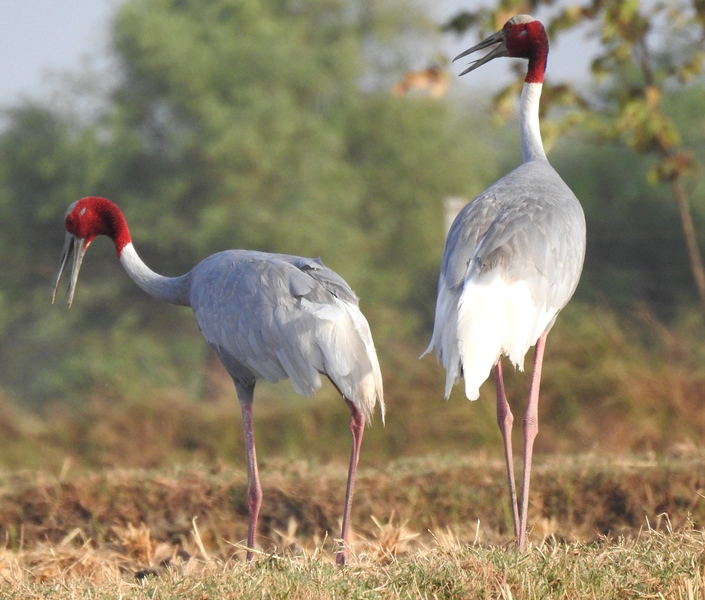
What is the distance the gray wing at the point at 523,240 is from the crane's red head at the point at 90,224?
2.24 meters

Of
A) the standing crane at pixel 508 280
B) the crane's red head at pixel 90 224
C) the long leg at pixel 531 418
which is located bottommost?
the long leg at pixel 531 418

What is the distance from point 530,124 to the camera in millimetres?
5395

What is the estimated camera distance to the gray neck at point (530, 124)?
17.5 feet

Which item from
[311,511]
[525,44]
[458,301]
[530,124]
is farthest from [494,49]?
[311,511]

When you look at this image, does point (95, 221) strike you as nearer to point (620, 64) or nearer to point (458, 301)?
point (458, 301)

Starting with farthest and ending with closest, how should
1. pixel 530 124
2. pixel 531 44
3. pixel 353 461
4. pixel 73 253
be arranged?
1. pixel 73 253
2. pixel 531 44
3. pixel 530 124
4. pixel 353 461

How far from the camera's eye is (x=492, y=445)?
9.03 metres

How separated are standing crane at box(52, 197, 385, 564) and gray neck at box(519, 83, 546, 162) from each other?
3.35 feet

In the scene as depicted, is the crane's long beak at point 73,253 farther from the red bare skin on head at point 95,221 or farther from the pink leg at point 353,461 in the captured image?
the pink leg at point 353,461

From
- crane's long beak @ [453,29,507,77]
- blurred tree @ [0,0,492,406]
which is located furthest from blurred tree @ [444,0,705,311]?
blurred tree @ [0,0,492,406]

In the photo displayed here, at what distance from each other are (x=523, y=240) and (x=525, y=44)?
1.46m

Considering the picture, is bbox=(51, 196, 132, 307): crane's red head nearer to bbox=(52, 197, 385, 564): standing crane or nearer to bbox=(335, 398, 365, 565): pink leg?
Answer: bbox=(52, 197, 385, 564): standing crane

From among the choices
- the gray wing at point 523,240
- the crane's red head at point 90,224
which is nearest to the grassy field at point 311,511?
the gray wing at point 523,240

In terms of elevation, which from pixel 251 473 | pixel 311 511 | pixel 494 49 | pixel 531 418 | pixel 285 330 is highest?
pixel 494 49
